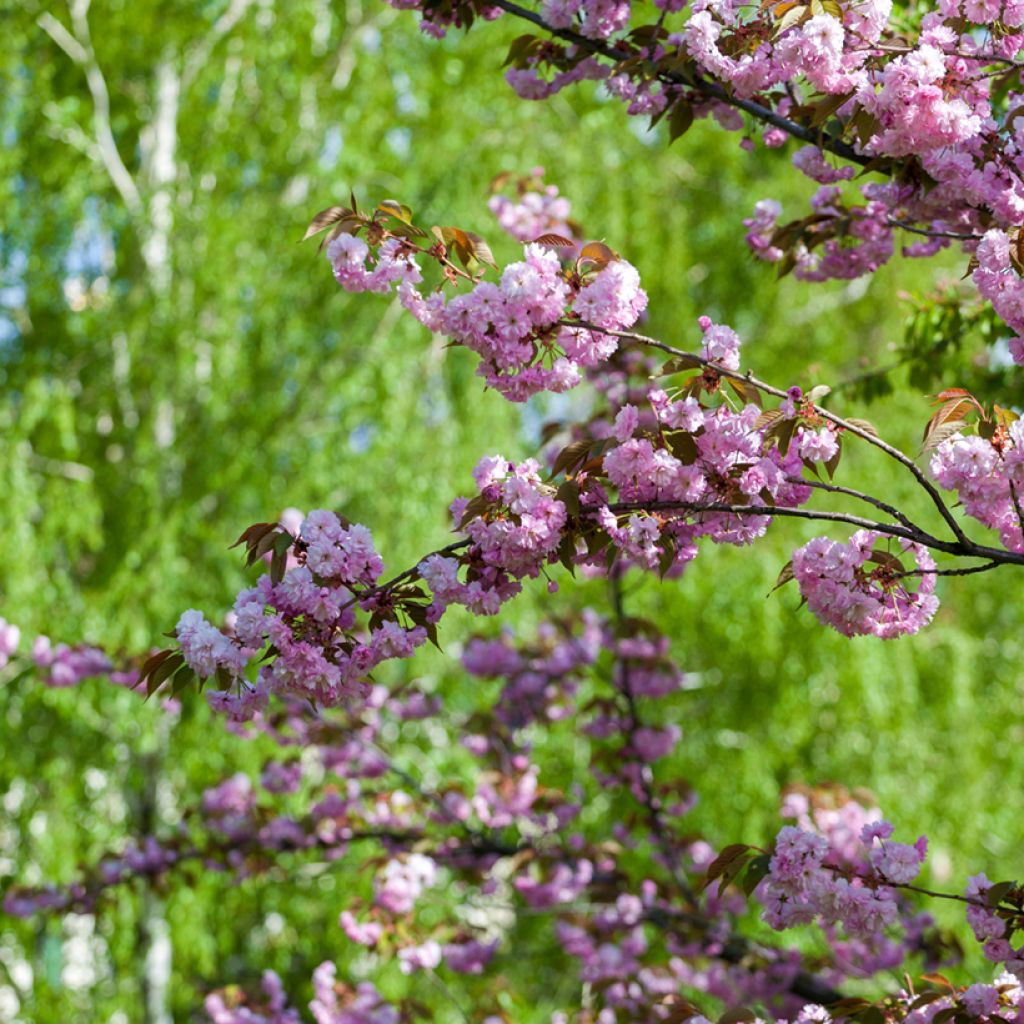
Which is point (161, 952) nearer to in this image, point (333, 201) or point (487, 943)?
point (487, 943)

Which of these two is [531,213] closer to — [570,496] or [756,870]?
[570,496]

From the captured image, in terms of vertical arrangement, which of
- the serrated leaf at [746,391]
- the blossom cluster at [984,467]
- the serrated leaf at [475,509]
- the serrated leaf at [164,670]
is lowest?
the serrated leaf at [164,670]

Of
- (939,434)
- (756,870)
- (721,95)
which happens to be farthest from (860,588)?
(721,95)

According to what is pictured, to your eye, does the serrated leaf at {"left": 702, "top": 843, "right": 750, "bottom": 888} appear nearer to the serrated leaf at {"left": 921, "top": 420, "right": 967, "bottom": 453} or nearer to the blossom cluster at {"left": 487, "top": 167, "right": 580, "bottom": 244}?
the serrated leaf at {"left": 921, "top": 420, "right": 967, "bottom": 453}

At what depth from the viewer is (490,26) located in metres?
6.32

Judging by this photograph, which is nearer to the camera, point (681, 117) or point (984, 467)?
point (984, 467)

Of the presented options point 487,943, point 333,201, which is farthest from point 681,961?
point 333,201

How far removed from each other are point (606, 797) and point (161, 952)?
8.21 ft

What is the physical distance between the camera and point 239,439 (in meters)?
4.96

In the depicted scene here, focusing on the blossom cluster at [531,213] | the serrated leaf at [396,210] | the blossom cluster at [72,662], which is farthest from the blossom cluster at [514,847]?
the serrated leaf at [396,210]

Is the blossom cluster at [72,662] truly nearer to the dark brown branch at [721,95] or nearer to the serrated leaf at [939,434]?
the dark brown branch at [721,95]

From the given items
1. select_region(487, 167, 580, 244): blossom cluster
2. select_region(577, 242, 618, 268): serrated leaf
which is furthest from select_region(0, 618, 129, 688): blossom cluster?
select_region(577, 242, 618, 268): serrated leaf

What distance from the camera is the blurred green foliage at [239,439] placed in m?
4.67

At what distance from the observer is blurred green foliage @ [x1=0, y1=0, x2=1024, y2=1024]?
467 cm
